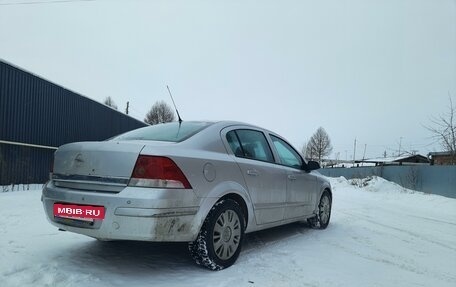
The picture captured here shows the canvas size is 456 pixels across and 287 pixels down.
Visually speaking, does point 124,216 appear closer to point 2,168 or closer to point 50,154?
point 2,168

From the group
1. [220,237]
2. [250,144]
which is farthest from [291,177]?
[220,237]

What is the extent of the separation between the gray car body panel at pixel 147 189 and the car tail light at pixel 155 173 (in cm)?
5

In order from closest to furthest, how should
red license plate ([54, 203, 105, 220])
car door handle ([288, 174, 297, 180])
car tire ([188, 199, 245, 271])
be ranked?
red license plate ([54, 203, 105, 220]) < car tire ([188, 199, 245, 271]) < car door handle ([288, 174, 297, 180])

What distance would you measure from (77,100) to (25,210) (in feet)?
27.7

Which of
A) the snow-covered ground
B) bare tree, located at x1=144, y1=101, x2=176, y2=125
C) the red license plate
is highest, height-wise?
bare tree, located at x1=144, y1=101, x2=176, y2=125

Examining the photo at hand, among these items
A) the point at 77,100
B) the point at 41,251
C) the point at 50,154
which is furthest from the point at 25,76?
the point at 41,251

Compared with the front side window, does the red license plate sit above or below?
below

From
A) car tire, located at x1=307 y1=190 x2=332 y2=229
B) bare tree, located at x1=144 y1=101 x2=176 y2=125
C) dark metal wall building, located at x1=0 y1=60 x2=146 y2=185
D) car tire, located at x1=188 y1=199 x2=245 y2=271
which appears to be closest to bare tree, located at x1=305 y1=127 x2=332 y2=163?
bare tree, located at x1=144 y1=101 x2=176 y2=125

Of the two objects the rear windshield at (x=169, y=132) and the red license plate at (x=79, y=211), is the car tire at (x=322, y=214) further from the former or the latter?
the red license plate at (x=79, y=211)

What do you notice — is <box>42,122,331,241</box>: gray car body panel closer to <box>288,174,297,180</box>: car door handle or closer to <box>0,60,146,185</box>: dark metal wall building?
<box>288,174,297,180</box>: car door handle

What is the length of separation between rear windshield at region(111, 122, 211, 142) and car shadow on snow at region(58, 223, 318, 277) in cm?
129

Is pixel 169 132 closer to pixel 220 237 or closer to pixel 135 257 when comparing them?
pixel 220 237

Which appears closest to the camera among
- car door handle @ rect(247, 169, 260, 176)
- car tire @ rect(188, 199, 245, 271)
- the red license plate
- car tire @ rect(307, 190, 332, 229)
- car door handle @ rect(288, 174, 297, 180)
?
the red license plate

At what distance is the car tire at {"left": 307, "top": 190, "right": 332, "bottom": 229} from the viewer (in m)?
7.07
